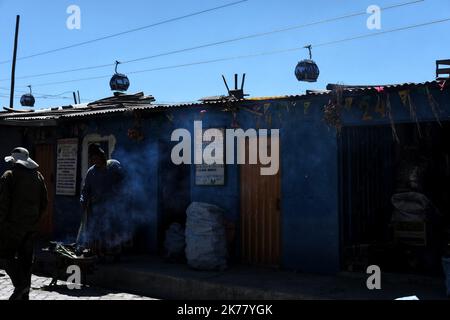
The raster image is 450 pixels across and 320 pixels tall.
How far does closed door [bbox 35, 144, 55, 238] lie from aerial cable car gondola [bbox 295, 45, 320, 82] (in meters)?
6.37

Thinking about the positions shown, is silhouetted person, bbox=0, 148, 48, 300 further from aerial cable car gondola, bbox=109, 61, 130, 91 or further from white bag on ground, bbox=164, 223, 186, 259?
aerial cable car gondola, bbox=109, 61, 130, 91

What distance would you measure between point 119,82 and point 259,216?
799 cm

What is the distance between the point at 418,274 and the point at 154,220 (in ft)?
16.7

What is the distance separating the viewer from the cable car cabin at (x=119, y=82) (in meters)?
15.2

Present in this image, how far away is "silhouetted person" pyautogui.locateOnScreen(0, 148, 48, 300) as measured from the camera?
6.67 meters

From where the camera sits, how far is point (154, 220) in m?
10.4

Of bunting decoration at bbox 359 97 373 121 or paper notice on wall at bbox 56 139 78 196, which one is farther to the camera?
paper notice on wall at bbox 56 139 78 196

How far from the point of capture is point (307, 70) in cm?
1303

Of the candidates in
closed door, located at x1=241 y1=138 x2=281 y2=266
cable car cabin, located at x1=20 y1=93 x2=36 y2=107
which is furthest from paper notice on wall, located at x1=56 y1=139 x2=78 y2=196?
cable car cabin, located at x1=20 y1=93 x2=36 y2=107

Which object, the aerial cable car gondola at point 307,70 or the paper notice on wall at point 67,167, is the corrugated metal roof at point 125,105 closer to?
the paper notice on wall at point 67,167

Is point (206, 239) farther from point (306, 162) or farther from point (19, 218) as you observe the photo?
point (19, 218)

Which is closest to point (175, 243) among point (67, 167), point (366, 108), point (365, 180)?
point (365, 180)

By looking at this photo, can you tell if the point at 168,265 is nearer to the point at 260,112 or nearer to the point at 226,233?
the point at 226,233
